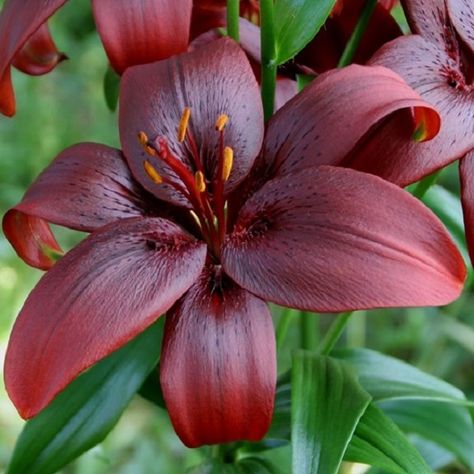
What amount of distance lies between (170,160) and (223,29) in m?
0.17

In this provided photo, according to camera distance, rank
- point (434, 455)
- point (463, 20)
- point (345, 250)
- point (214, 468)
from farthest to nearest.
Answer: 1. point (434, 455)
2. point (214, 468)
3. point (463, 20)
4. point (345, 250)

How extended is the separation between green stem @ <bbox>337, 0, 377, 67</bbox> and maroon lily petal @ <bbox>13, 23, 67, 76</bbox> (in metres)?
0.22

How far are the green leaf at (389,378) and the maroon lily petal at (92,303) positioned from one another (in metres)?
0.23

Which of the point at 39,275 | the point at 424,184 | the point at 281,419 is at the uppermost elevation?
the point at 424,184

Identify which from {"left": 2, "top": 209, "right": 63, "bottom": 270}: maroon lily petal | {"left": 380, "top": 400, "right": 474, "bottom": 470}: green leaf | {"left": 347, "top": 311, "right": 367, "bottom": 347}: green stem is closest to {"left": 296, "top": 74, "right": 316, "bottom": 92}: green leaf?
{"left": 2, "top": 209, "right": 63, "bottom": 270}: maroon lily petal

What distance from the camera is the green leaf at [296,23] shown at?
56cm

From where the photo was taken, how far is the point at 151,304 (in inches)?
20.2

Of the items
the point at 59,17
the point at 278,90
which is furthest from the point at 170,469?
the point at 59,17

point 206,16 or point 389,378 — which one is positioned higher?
point 206,16

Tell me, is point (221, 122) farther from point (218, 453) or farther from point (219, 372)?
point (218, 453)

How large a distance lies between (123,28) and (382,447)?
0.32m

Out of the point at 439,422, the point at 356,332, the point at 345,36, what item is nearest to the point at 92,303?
the point at 345,36

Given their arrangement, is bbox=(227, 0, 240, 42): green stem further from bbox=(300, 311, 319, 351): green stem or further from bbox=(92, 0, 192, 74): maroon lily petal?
bbox=(300, 311, 319, 351): green stem

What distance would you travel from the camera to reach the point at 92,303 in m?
0.51
